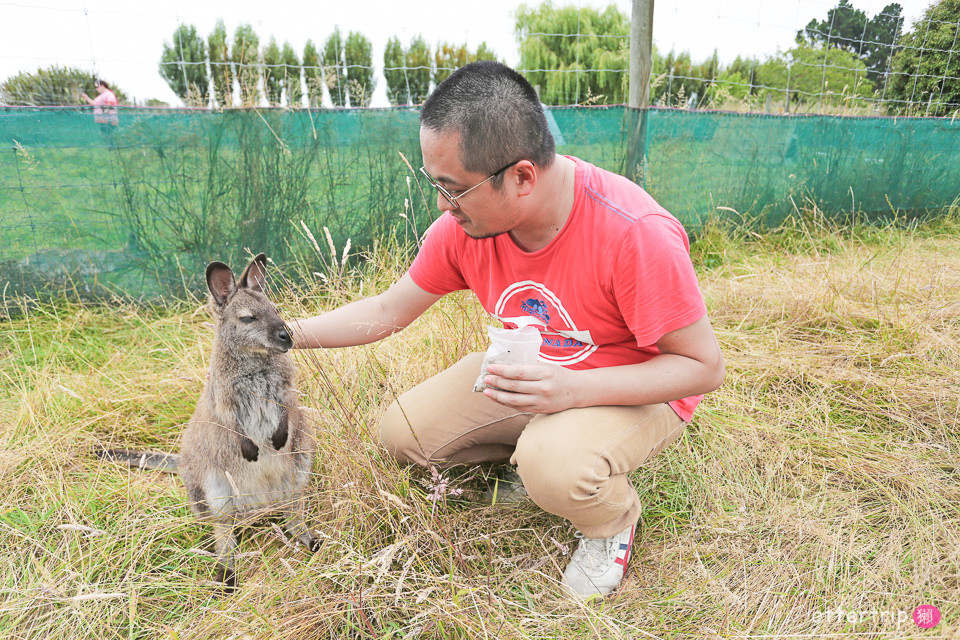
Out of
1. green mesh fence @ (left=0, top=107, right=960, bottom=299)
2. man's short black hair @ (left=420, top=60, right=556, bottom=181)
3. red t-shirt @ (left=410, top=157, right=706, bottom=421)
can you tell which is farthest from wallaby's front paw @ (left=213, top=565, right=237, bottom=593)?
green mesh fence @ (left=0, top=107, right=960, bottom=299)

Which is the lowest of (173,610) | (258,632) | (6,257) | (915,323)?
(173,610)

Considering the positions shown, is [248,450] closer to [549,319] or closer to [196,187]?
[549,319]

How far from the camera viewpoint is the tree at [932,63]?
8062 mm

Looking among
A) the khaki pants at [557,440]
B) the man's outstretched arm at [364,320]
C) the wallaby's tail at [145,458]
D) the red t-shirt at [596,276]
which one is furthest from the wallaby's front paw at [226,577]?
the red t-shirt at [596,276]

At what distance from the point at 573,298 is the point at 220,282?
1.43 metres

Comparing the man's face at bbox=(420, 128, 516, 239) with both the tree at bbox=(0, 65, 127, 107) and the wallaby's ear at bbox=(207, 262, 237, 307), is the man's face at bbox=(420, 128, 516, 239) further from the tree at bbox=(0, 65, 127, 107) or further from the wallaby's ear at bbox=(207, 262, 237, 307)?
the tree at bbox=(0, 65, 127, 107)

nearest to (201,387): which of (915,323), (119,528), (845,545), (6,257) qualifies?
(119,528)

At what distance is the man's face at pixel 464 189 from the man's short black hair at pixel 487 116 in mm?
24

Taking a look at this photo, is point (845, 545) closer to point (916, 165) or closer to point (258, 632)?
point (258, 632)

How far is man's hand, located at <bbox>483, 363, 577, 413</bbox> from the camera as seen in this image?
1941 millimetres

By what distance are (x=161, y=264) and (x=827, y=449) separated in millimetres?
4618

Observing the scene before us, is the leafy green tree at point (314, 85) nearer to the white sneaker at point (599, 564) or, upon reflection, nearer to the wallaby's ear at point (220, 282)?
the wallaby's ear at point (220, 282)

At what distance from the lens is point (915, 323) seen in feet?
12.6

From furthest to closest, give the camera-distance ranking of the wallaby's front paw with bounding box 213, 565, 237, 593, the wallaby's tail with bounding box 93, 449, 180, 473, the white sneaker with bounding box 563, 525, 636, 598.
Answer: the wallaby's tail with bounding box 93, 449, 180, 473 < the wallaby's front paw with bounding box 213, 565, 237, 593 < the white sneaker with bounding box 563, 525, 636, 598
